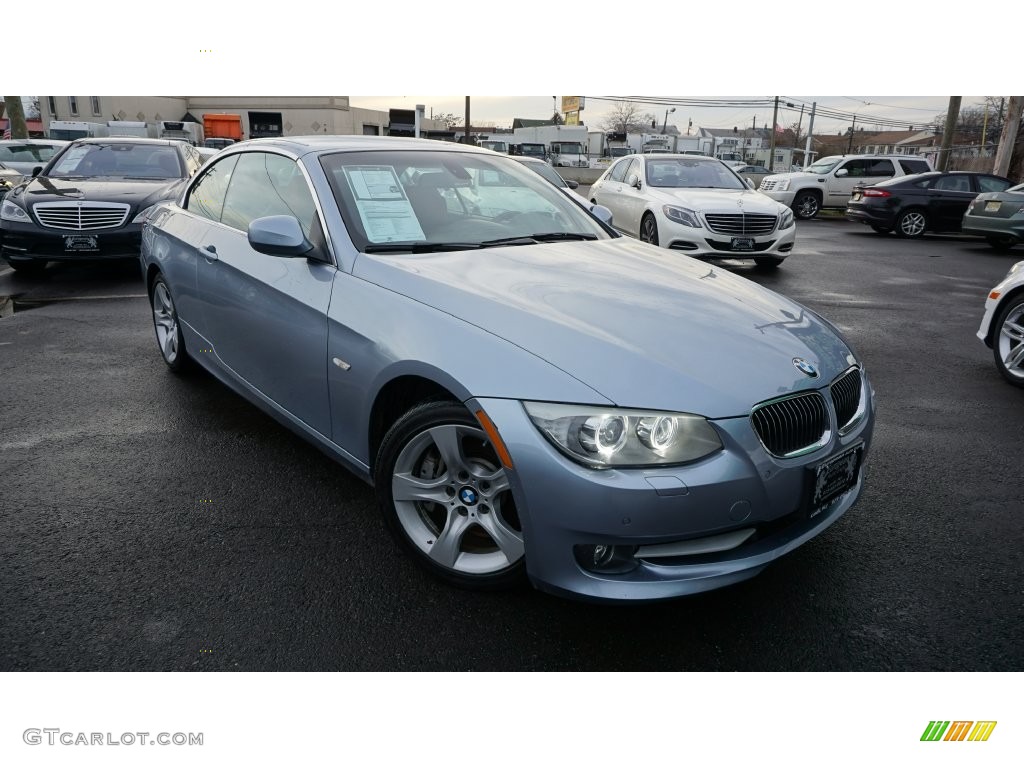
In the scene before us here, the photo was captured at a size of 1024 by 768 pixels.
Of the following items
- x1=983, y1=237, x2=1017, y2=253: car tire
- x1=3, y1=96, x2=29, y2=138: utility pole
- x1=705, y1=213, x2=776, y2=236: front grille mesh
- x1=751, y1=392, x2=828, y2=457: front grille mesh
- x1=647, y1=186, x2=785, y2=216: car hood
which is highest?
x1=3, y1=96, x2=29, y2=138: utility pole

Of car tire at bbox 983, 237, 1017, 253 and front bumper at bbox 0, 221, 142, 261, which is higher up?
front bumper at bbox 0, 221, 142, 261

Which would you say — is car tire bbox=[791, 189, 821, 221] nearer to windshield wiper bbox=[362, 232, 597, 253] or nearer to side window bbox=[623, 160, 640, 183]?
side window bbox=[623, 160, 640, 183]

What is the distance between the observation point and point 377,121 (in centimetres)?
7012

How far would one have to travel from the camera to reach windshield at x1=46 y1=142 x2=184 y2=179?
929cm

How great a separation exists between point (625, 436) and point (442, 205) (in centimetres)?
170

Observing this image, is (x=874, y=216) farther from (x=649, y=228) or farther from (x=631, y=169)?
(x=649, y=228)

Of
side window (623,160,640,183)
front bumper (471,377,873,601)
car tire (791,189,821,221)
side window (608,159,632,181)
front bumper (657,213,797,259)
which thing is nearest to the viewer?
front bumper (471,377,873,601)

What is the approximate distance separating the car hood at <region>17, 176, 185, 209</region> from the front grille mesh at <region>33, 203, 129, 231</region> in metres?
0.08

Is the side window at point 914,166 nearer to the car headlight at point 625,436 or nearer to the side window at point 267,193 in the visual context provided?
the side window at point 267,193

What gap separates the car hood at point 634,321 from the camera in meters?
2.23

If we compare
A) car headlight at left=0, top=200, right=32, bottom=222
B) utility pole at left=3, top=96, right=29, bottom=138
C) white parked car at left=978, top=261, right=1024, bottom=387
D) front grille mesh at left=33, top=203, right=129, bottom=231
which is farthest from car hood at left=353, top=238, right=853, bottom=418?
utility pole at left=3, top=96, right=29, bottom=138

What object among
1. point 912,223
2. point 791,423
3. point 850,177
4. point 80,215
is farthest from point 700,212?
point 850,177

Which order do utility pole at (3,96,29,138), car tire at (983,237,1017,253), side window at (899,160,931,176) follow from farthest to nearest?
utility pole at (3,96,29,138) < side window at (899,160,931,176) < car tire at (983,237,1017,253)

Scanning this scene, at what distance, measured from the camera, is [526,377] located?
88.0 inches
